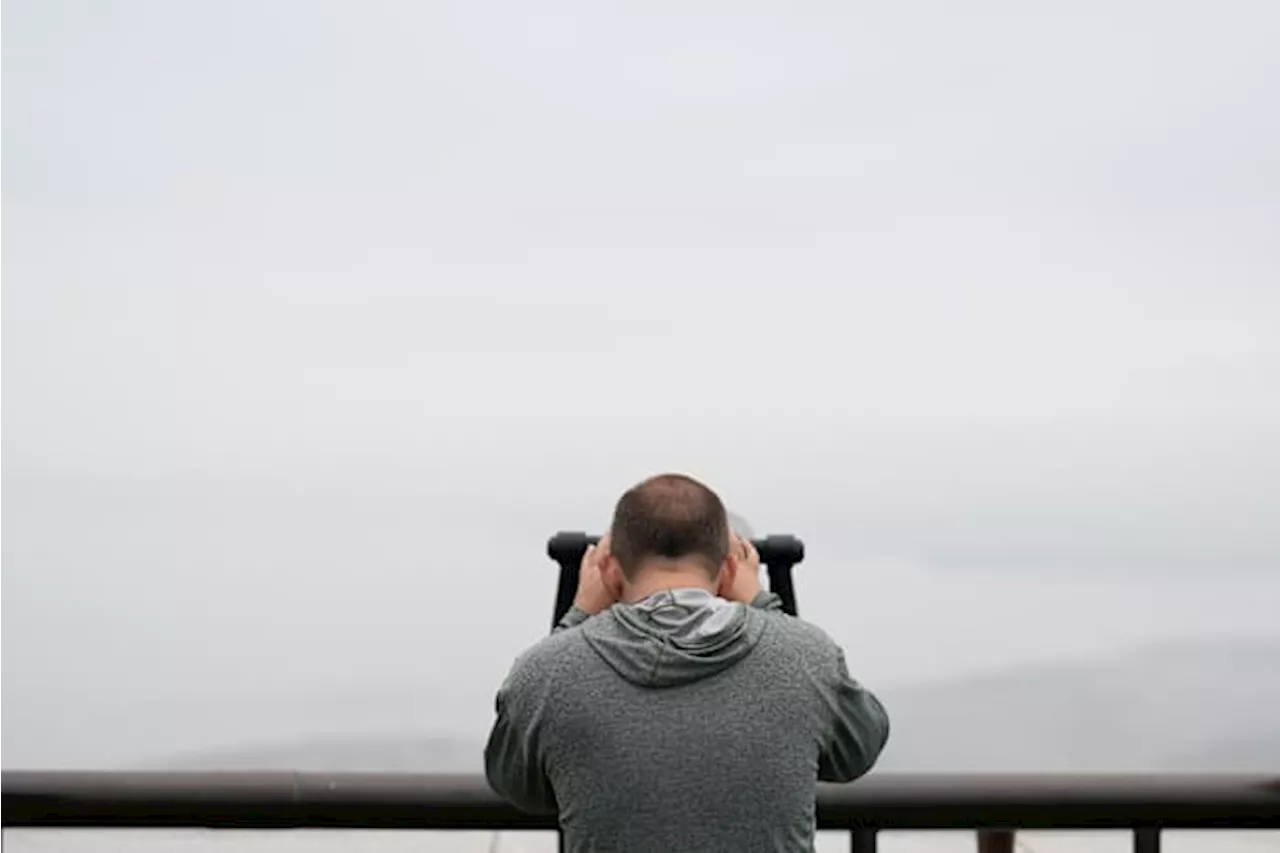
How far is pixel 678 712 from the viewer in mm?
1388

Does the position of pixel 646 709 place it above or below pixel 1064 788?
above

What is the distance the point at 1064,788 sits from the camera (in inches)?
85.5

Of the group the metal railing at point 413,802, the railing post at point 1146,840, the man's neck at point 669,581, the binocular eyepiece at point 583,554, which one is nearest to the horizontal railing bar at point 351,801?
the metal railing at point 413,802

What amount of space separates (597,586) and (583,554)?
16cm

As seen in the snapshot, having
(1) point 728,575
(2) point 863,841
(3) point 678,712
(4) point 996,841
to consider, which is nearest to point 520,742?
(3) point 678,712

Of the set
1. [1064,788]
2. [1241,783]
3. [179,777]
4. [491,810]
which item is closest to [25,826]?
[179,777]

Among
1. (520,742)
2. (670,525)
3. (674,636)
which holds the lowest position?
(520,742)

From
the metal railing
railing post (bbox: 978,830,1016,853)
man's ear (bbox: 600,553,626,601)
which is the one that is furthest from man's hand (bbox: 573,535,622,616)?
railing post (bbox: 978,830,1016,853)

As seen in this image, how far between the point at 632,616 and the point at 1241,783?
47.8 inches

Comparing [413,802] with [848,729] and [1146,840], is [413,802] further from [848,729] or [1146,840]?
[1146,840]

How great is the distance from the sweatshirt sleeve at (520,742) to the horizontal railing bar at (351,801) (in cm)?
58

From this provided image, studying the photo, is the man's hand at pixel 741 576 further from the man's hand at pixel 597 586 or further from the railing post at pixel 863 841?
the railing post at pixel 863 841

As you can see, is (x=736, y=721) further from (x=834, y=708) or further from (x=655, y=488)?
(x=655, y=488)

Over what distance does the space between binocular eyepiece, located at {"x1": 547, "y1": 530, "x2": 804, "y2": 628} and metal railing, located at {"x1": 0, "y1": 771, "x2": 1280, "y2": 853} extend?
48cm
